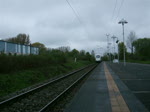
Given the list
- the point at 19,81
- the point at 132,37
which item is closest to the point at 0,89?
the point at 19,81

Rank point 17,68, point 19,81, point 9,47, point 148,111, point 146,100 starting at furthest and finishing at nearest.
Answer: point 9,47 → point 17,68 → point 19,81 → point 146,100 → point 148,111

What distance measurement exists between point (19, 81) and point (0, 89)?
3319 millimetres

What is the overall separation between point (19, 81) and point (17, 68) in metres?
4.62

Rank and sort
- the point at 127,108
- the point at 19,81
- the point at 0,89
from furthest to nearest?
the point at 19,81
the point at 0,89
the point at 127,108

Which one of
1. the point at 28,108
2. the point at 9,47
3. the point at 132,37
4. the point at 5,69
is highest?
the point at 132,37

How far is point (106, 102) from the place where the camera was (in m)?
9.05

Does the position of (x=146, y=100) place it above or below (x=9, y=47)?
below

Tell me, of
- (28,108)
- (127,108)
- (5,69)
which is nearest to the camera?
(127,108)

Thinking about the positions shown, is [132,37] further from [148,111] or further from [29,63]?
[148,111]

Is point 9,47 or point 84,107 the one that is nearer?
point 84,107

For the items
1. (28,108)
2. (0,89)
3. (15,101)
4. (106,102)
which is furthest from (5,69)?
(106,102)

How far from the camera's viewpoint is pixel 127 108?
7855mm

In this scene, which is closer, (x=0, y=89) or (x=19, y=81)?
(x=0, y=89)

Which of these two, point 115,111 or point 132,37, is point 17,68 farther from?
point 132,37
